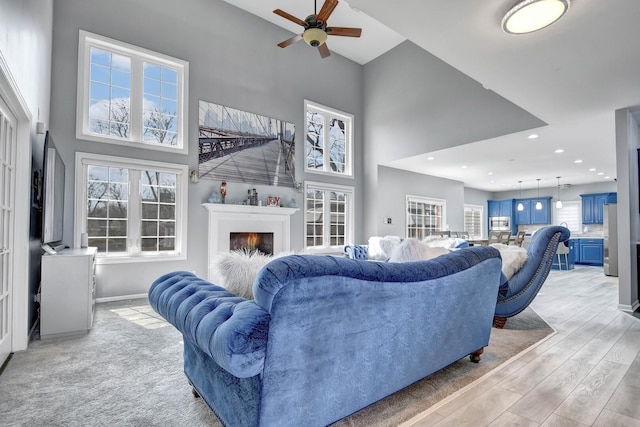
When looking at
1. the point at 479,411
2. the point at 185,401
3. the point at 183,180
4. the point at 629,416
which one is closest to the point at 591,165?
the point at 629,416

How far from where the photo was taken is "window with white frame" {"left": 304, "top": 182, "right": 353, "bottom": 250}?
7105mm

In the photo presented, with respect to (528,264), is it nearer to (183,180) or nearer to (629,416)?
(629,416)

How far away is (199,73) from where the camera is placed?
5621mm

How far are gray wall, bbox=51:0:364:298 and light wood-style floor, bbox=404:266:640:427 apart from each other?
4603mm

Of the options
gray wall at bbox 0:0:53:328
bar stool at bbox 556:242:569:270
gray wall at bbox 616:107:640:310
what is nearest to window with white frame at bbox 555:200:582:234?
bar stool at bbox 556:242:569:270

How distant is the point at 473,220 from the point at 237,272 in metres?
11.7

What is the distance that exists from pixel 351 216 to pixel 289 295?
6600 mm

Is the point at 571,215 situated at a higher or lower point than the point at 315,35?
lower

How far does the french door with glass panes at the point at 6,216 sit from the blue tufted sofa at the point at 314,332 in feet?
4.94

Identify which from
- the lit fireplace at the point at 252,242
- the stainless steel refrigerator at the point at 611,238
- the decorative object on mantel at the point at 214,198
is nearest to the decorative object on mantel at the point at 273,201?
the lit fireplace at the point at 252,242

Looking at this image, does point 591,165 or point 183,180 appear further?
point 591,165

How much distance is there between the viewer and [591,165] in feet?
24.7

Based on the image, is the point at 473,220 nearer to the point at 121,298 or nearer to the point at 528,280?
the point at 528,280

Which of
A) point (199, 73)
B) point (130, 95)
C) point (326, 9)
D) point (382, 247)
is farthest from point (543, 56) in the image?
point (130, 95)
